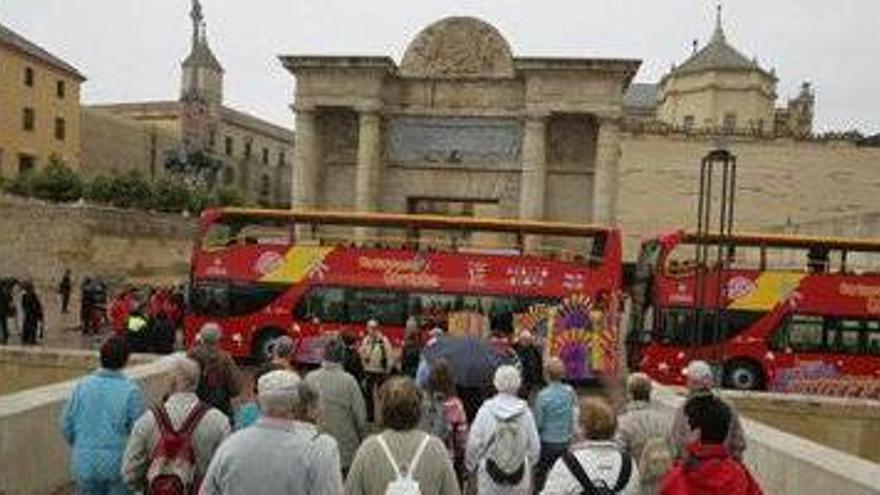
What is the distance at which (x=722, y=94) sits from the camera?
82000 millimetres

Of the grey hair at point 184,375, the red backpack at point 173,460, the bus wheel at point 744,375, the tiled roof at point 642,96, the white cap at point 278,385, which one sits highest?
the tiled roof at point 642,96

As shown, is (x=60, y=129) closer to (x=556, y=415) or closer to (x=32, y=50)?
(x=32, y=50)

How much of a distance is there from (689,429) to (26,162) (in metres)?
73.3

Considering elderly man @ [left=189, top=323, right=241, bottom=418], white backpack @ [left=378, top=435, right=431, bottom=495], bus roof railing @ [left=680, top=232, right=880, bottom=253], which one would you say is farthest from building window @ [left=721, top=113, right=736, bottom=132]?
white backpack @ [left=378, top=435, right=431, bottom=495]

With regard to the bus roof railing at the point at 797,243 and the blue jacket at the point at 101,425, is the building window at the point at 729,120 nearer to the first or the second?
the bus roof railing at the point at 797,243

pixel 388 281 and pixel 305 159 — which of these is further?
pixel 305 159

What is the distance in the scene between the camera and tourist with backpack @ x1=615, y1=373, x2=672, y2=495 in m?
6.79

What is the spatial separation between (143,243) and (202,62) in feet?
198

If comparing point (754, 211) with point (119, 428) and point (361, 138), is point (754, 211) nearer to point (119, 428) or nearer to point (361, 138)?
point (361, 138)

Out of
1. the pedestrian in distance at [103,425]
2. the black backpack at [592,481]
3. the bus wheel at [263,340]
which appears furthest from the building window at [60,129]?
the black backpack at [592,481]

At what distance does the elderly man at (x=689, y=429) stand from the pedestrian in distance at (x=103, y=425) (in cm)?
344

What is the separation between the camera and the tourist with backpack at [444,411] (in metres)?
9.13

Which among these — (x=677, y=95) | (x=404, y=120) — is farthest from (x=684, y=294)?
(x=677, y=95)

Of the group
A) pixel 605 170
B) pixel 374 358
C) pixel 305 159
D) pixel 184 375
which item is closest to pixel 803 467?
pixel 184 375
